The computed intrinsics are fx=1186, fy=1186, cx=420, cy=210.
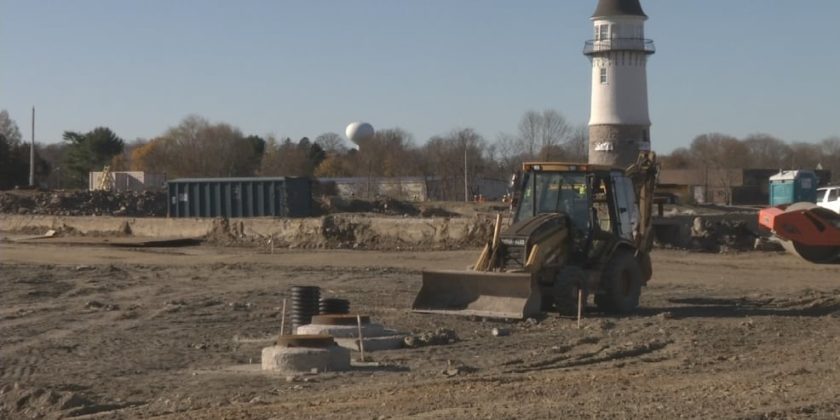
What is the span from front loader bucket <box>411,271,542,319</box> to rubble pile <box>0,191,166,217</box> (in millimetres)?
41733

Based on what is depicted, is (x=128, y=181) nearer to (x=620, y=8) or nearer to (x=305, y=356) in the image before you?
(x=620, y=8)

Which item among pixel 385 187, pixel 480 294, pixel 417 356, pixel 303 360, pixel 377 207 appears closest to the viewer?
pixel 303 360

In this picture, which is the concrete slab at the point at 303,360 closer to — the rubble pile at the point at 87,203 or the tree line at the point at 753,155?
the rubble pile at the point at 87,203

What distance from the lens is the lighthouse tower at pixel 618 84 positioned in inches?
2499

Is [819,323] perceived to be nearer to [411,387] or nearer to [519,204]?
[519,204]

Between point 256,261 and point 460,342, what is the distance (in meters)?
18.1

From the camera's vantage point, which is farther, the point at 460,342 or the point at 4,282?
the point at 4,282

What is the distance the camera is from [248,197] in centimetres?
4719

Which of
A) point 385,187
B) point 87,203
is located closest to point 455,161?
point 385,187

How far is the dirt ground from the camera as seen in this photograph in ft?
34.4

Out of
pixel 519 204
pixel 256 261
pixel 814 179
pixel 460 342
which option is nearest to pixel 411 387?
pixel 460 342

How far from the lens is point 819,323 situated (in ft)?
56.3

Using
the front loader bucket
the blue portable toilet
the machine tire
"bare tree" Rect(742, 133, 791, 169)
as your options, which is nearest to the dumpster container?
the blue portable toilet

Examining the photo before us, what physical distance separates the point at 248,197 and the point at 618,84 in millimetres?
25342
